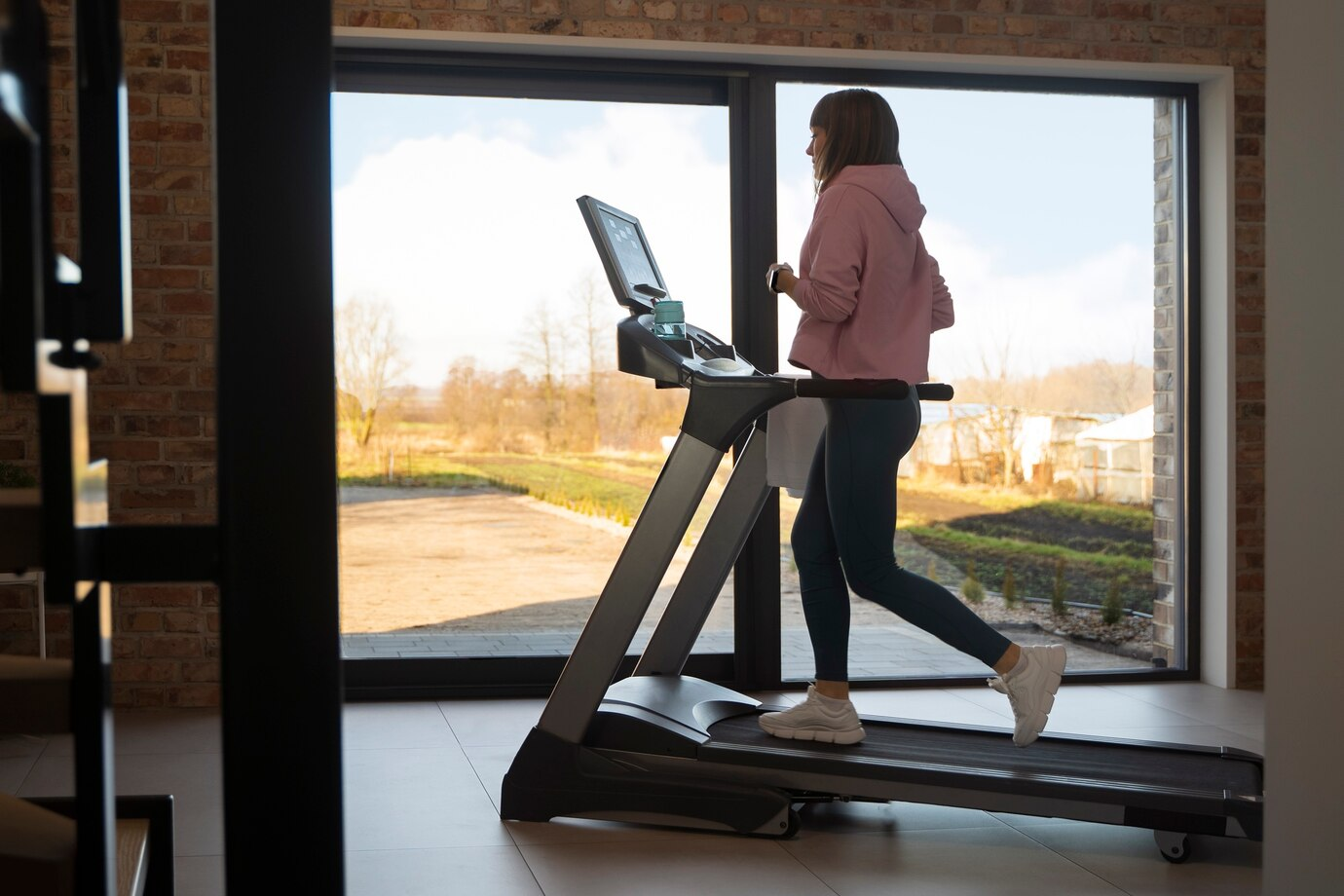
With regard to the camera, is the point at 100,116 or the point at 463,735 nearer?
the point at 100,116

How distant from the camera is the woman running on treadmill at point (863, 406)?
9.11 ft

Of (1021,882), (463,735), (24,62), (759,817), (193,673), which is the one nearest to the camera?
(24,62)

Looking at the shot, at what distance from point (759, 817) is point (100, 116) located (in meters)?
1.95

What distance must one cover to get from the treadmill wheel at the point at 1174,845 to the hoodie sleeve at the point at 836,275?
4.00 feet

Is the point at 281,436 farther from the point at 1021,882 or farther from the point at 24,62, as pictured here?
the point at 1021,882

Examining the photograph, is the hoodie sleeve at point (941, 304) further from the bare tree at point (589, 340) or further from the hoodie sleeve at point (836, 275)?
the bare tree at point (589, 340)

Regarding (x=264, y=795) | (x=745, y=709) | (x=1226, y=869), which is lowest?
(x=1226, y=869)

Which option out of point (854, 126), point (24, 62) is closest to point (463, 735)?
point (854, 126)

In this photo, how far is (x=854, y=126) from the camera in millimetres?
2857

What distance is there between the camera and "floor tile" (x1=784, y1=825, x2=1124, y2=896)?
7.85 ft

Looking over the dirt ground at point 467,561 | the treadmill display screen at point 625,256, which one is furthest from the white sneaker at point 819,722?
the dirt ground at point 467,561

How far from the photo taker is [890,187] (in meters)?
2.82

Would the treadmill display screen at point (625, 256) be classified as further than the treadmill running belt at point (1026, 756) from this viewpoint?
Yes

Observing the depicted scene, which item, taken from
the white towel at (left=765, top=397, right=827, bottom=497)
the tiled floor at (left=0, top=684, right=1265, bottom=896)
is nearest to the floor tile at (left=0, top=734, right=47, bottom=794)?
the tiled floor at (left=0, top=684, right=1265, bottom=896)
